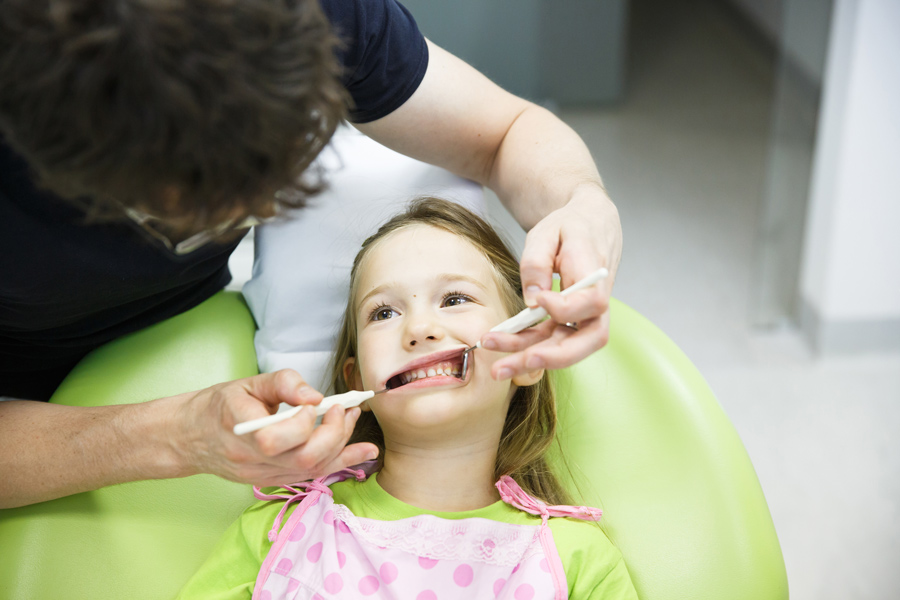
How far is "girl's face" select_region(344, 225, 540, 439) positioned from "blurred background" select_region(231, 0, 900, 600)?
56 centimetres

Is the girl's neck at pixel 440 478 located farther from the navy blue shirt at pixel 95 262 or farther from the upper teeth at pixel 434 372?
the navy blue shirt at pixel 95 262

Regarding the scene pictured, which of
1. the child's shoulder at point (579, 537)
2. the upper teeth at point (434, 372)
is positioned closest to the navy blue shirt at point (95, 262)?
the upper teeth at point (434, 372)

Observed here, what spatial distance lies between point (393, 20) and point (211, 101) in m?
0.64

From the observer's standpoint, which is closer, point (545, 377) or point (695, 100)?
point (545, 377)

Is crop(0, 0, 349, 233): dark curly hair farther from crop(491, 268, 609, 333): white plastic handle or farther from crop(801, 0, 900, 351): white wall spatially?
crop(801, 0, 900, 351): white wall

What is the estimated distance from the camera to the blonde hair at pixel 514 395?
1.12m

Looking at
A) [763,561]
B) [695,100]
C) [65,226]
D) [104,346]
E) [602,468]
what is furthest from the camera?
[695,100]

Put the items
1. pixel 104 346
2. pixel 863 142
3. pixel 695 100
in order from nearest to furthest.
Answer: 1. pixel 104 346
2. pixel 863 142
3. pixel 695 100

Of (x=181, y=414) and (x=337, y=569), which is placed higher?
(x=181, y=414)

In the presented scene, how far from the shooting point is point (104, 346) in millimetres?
1267

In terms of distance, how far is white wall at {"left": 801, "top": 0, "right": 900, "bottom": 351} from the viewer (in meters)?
1.74

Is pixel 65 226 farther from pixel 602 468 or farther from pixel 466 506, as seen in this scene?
pixel 602 468

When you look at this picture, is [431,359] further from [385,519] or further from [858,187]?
[858,187]

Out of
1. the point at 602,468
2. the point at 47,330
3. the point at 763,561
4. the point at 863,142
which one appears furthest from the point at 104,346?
the point at 863,142
